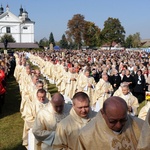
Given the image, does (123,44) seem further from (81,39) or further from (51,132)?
(51,132)

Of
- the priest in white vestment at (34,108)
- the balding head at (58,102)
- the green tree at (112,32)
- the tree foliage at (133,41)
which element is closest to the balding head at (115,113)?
the balding head at (58,102)

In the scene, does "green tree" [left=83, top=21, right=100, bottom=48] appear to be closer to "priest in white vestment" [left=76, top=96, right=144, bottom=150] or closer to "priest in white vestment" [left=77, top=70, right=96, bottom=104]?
"priest in white vestment" [left=77, top=70, right=96, bottom=104]

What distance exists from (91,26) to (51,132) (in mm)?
86230

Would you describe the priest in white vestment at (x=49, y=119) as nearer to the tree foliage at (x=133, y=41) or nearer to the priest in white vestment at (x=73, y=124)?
the priest in white vestment at (x=73, y=124)

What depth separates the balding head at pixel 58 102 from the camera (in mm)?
5094

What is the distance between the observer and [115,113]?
9.64 feet

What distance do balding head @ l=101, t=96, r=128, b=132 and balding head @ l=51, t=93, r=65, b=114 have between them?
2063 millimetres

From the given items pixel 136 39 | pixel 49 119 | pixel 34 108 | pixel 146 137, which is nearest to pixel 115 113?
pixel 146 137

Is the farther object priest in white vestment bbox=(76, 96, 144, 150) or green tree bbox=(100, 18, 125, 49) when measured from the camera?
green tree bbox=(100, 18, 125, 49)

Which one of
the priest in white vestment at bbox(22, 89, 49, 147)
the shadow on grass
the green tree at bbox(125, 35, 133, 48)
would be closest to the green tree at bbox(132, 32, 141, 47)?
the green tree at bbox(125, 35, 133, 48)

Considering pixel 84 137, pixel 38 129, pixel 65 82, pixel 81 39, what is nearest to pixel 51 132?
pixel 38 129

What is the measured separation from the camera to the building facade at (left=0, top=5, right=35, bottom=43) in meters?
102

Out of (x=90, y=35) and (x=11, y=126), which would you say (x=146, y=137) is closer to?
(x=11, y=126)

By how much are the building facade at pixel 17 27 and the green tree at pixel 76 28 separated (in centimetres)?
1749
